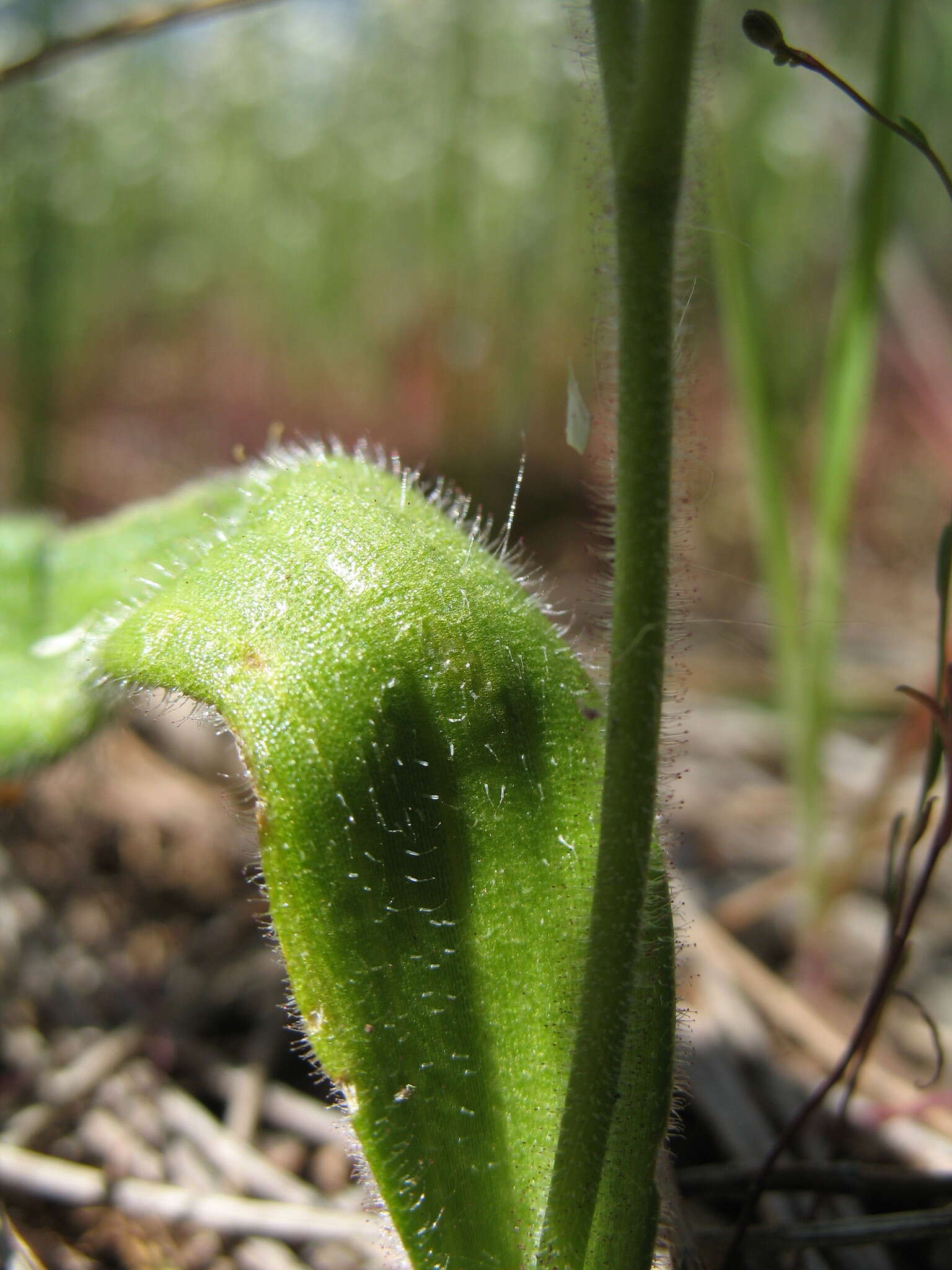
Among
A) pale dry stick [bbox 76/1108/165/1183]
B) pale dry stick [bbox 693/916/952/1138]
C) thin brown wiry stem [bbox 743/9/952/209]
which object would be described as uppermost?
thin brown wiry stem [bbox 743/9/952/209]

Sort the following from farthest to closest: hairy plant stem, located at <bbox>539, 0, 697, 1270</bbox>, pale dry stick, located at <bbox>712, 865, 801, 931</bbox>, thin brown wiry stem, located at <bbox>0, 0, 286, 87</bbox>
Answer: pale dry stick, located at <bbox>712, 865, 801, 931</bbox> → thin brown wiry stem, located at <bbox>0, 0, 286, 87</bbox> → hairy plant stem, located at <bbox>539, 0, 697, 1270</bbox>

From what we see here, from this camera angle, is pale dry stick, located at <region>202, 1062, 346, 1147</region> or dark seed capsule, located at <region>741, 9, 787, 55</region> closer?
dark seed capsule, located at <region>741, 9, 787, 55</region>

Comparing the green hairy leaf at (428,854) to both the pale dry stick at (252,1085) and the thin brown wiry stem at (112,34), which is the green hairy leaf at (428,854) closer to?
the pale dry stick at (252,1085)

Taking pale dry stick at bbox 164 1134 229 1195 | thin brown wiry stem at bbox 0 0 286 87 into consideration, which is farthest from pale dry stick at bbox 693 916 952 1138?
thin brown wiry stem at bbox 0 0 286 87

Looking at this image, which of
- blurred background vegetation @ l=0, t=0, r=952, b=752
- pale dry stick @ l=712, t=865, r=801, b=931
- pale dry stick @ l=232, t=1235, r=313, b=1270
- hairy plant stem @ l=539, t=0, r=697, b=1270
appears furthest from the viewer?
blurred background vegetation @ l=0, t=0, r=952, b=752

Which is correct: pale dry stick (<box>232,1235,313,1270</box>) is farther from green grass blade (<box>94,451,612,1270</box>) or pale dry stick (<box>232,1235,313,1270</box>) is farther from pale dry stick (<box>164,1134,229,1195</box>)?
green grass blade (<box>94,451,612,1270</box>)

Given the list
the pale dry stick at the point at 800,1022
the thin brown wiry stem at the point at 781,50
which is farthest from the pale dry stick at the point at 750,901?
the thin brown wiry stem at the point at 781,50

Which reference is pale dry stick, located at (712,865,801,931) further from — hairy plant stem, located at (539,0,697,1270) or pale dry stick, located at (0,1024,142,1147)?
hairy plant stem, located at (539,0,697,1270)

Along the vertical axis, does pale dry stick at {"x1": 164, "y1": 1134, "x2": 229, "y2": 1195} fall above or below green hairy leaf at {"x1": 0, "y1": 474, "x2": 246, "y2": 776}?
below
